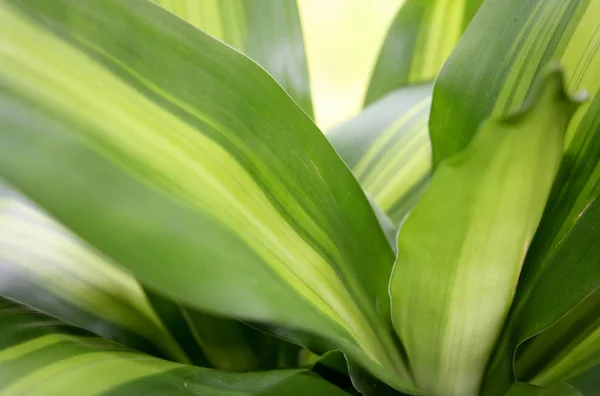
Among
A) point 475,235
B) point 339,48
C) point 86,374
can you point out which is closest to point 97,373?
point 86,374

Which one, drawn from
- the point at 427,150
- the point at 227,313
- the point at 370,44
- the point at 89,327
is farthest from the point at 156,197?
the point at 370,44

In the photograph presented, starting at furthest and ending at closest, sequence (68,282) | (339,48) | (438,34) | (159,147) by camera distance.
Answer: (339,48), (438,34), (68,282), (159,147)

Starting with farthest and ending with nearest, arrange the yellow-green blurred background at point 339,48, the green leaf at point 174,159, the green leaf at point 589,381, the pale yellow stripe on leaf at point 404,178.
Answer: the yellow-green blurred background at point 339,48 → the pale yellow stripe on leaf at point 404,178 → the green leaf at point 589,381 → the green leaf at point 174,159

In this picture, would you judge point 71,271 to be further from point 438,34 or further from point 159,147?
point 438,34

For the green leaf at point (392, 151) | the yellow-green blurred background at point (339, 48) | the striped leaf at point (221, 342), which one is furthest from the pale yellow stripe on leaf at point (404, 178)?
the yellow-green blurred background at point (339, 48)

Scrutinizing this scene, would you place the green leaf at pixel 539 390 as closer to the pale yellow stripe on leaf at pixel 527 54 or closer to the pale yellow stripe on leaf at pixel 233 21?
the pale yellow stripe on leaf at pixel 527 54

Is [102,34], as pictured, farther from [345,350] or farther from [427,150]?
[427,150]
